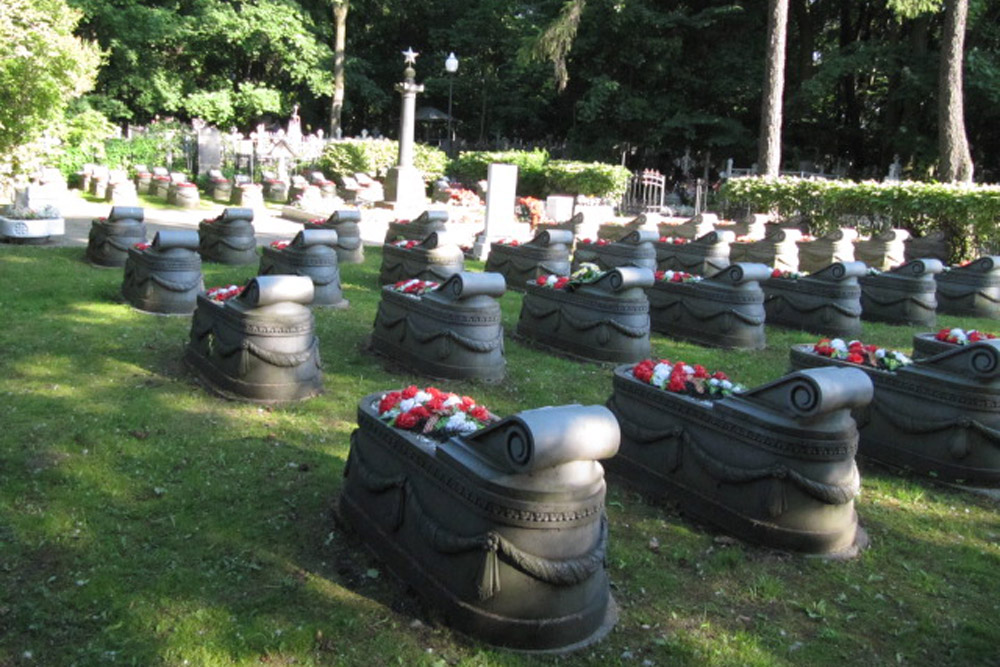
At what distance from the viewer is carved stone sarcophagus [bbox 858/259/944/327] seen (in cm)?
1205

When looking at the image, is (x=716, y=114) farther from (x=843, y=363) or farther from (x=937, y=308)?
(x=843, y=363)

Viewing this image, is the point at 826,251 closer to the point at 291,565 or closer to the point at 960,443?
the point at 960,443

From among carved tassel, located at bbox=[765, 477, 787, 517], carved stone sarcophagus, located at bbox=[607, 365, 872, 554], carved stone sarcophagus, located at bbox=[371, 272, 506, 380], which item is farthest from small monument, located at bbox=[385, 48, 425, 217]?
carved tassel, located at bbox=[765, 477, 787, 517]

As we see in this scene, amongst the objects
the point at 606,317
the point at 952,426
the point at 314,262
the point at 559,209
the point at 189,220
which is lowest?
the point at 952,426

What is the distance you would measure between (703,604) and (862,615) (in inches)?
33.0

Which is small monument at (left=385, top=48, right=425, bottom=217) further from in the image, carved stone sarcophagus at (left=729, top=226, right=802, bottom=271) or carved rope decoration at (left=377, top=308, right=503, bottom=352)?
carved rope decoration at (left=377, top=308, right=503, bottom=352)

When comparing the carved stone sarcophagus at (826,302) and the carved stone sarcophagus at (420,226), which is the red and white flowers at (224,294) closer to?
the carved stone sarcophagus at (420,226)

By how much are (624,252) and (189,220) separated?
1056 centimetres

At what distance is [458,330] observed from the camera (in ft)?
26.0

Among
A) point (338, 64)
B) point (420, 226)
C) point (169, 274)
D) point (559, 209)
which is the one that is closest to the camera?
point (169, 274)

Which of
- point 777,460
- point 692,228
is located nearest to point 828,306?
point 777,460

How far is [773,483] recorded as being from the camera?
16.1ft

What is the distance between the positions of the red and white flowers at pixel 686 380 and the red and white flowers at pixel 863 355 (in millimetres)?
1529

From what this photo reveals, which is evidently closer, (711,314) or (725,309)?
(725,309)
